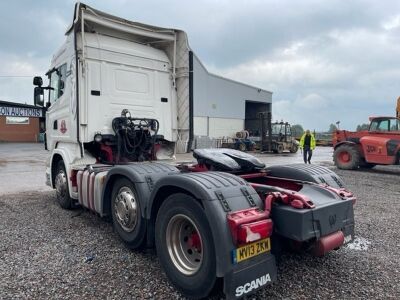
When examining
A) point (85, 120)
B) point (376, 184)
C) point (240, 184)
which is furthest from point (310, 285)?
point (376, 184)

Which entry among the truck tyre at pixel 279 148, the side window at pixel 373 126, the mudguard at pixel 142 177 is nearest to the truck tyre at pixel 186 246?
the mudguard at pixel 142 177

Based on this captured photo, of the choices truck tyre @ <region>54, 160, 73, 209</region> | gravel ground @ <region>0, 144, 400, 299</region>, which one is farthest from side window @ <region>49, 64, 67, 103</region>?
gravel ground @ <region>0, 144, 400, 299</region>

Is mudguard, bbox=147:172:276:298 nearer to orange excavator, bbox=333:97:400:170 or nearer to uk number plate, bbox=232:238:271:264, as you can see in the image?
uk number plate, bbox=232:238:271:264

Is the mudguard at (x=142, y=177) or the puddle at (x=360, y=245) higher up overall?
the mudguard at (x=142, y=177)

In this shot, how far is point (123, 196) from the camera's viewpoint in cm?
413

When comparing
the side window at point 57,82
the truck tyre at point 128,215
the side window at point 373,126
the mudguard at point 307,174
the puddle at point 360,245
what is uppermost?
the side window at point 57,82

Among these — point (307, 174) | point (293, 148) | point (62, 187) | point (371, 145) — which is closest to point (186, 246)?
point (307, 174)

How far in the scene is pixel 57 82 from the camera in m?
6.45

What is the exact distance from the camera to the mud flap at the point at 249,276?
2.62 metres

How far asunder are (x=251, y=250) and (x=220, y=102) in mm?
32114

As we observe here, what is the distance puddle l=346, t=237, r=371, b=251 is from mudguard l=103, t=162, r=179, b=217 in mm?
2494

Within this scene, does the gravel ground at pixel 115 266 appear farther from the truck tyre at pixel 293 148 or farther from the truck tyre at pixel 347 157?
the truck tyre at pixel 293 148

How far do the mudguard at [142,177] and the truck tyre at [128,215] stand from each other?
124mm

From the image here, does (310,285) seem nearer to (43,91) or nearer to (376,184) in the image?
(43,91)
